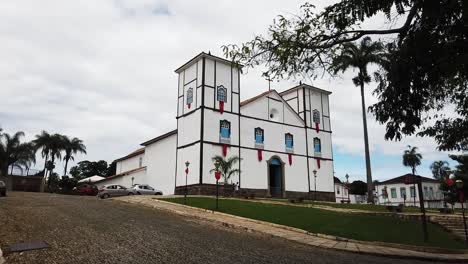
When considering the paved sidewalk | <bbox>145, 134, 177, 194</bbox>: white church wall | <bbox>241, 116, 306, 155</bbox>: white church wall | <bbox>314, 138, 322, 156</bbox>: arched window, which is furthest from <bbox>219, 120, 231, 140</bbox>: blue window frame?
the paved sidewalk

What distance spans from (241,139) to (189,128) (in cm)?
511

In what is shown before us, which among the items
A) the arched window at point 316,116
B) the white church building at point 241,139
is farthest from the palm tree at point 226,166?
the arched window at point 316,116

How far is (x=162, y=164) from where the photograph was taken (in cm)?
4075

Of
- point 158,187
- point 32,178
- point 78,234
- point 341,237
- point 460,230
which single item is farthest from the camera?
point 32,178

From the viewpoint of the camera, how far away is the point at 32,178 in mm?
46875

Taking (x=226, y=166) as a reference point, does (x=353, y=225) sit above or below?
below

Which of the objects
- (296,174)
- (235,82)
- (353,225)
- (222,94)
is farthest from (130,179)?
(353,225)

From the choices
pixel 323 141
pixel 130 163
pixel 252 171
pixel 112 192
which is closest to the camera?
pixel 112 192

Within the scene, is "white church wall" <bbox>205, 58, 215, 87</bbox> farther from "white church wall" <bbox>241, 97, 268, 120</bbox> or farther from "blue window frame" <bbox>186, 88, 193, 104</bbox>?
"white church wall" <bbox>241, 97, 268, 120</bbox>

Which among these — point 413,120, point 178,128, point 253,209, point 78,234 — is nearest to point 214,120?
point 178,128

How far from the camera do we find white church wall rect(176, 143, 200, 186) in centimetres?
3425

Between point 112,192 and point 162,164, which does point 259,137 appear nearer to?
point 162,164

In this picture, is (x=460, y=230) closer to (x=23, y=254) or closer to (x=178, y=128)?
(x=23, y=254)

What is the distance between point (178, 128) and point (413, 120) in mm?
30803
